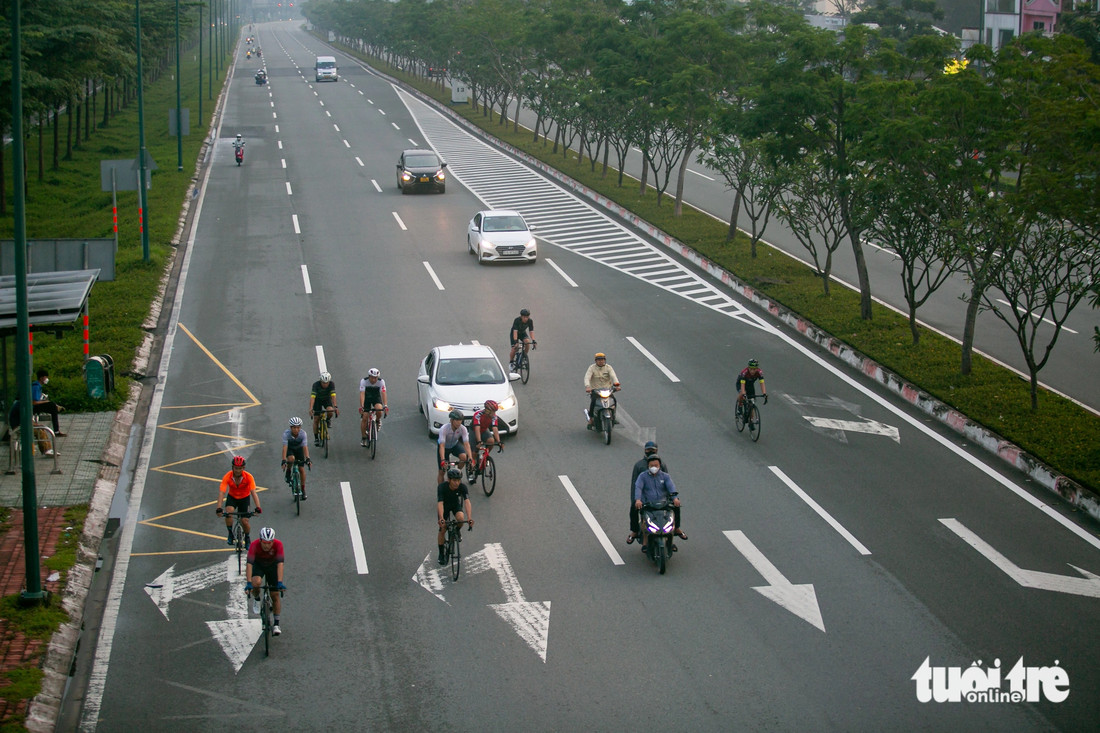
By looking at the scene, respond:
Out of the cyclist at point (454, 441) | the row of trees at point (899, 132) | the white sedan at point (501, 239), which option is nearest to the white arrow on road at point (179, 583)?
the cyclist at point (454, 441)

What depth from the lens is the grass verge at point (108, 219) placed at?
21938 millimetres

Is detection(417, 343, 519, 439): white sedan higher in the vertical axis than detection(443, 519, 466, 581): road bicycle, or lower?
higher

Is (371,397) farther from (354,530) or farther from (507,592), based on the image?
(507,592)

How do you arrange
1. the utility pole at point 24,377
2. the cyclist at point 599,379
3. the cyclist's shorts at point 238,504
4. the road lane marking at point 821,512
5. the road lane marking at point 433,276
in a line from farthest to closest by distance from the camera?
the road lane marking at point 433,276 < the cyclist at point 599,379 < the road lane marking at point 821,512 < the cyclist's shorts at point 238,504 < the utility pole at point 24,377

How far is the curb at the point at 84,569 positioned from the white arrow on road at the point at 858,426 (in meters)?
12.3

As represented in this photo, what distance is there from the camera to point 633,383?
2169 cm

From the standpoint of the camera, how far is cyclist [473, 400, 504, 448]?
16484mm

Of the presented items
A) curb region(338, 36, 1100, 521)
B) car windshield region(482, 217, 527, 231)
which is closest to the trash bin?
car windshield region(482, 217, 527, 231)

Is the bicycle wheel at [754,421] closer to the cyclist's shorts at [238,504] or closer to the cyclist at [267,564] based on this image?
the cyclist's shorts at [238,504]

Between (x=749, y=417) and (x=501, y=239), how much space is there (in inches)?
610

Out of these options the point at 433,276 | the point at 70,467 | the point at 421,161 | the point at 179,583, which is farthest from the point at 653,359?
the point at 421,161

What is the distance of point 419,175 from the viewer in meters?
43.3

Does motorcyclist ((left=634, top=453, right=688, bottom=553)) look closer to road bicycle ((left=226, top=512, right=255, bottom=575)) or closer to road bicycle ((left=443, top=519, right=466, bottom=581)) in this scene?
road bicycle ((left=443, top=519, right=466, bottom=581))

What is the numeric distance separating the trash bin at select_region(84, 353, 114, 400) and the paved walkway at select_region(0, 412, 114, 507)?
61cm
